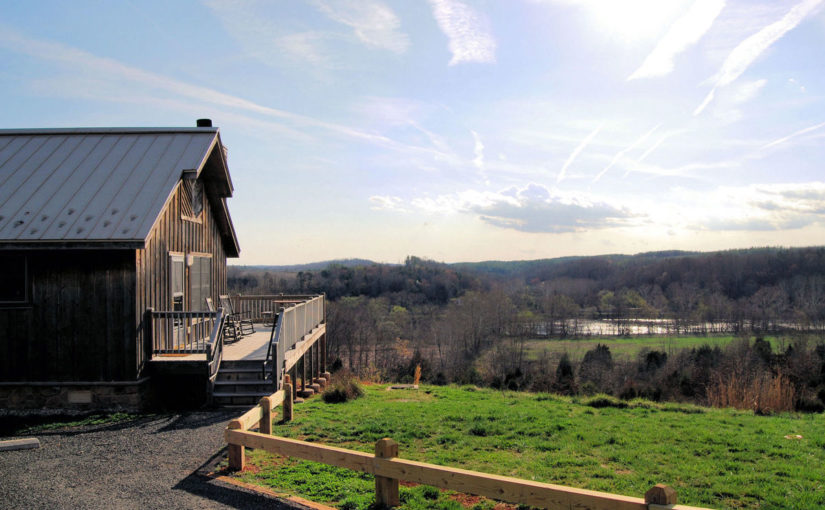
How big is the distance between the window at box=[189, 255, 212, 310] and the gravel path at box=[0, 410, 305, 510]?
4.45 metres

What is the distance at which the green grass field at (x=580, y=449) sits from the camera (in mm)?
6258

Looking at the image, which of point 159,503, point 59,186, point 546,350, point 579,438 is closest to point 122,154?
point 59,186

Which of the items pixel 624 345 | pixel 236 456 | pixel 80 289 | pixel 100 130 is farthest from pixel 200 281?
pixel 624 345

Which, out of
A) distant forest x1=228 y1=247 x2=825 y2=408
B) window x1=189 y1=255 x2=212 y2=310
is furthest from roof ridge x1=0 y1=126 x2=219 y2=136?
distant forest x1=228 y1=247 x2=825 y2=408

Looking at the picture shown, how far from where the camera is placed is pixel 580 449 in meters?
8.34

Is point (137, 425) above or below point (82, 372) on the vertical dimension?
below

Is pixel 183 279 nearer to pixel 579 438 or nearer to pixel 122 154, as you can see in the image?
pixel 122 154

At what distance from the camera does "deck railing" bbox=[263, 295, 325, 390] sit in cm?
1058

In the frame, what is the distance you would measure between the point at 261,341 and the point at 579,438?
344 inches

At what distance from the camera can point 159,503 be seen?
576 cm

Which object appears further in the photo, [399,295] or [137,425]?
[399,295]

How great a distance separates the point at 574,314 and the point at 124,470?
99.1 m

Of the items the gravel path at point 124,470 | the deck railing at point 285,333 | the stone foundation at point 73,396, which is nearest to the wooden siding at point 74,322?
the stone foundation at point 73,396

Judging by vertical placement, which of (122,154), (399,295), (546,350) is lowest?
(546,350)
